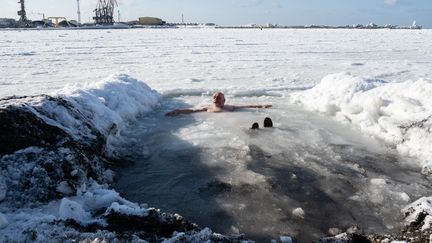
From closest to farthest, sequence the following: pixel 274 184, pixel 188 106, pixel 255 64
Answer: pixel 274 184 < pixel 188 106 < pixel 255 64

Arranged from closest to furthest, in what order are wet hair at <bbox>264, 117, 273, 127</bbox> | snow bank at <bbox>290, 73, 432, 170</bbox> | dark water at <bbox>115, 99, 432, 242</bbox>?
dark water at <bbox>115, 99, 432, 242</bbox> < snow bank at <bbox>290, 73, 432, 170</bbox> < wet hair at <bbox>264, 117, 273, 127</bbox>

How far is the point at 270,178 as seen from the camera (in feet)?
16.3

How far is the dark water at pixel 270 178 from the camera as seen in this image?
4.00m

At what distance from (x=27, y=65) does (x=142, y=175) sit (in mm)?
11796

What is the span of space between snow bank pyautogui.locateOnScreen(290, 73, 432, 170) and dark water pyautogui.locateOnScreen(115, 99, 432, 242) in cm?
31

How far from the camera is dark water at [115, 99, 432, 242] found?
4.00 meters

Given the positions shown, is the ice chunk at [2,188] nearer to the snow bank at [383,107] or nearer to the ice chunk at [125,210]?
the ice chunk at [125,210]

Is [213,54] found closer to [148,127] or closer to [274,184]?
[148,127]

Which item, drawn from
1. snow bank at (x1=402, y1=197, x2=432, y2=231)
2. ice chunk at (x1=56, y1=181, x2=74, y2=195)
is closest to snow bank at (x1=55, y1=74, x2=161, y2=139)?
ice chunk at (x1=56, y1=181, x2=74, y2=195)

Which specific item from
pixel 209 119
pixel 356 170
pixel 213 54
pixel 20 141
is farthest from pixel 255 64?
pixel 20 141

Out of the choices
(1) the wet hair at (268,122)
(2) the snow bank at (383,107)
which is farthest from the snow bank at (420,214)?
(1) the wet hair at (268,122)

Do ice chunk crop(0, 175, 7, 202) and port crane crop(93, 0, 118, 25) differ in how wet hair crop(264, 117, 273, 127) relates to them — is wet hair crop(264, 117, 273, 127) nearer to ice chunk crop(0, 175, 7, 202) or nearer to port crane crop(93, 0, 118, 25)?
ice chunk crop(0, 175, 7, 202)

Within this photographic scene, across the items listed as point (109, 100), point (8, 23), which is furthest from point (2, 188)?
point (8, 23)

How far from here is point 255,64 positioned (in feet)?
54.0
